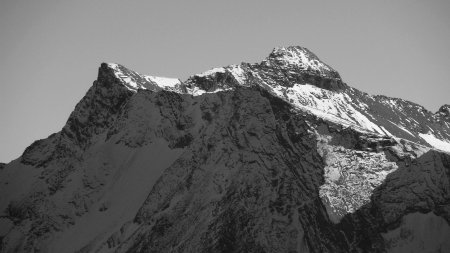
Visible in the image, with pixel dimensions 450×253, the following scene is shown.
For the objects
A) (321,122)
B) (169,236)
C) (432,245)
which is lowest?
(432,245)

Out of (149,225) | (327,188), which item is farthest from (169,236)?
(327,188)

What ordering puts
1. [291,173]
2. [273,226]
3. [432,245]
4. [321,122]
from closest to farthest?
[432,245]
[273,226]
[291,173]
[321,122]

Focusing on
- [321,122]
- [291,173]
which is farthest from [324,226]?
[321,122]

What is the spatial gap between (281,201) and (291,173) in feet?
27.4

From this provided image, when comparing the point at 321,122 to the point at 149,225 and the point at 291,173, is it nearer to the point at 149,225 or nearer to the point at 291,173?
the point at 291,173

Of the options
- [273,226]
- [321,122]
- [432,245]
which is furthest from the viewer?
[321,122]

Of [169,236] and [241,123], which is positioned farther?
[241,123]

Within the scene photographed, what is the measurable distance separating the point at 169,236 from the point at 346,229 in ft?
125

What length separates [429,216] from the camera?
16025 cm

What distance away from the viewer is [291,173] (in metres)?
178

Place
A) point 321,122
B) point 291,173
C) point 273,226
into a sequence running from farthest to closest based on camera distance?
point 321,122
point 291,173
point 273,226

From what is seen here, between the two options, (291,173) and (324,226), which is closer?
(324,226)

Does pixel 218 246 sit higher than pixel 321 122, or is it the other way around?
pixel 321 122

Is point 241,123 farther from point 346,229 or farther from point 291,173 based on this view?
point 346,229
